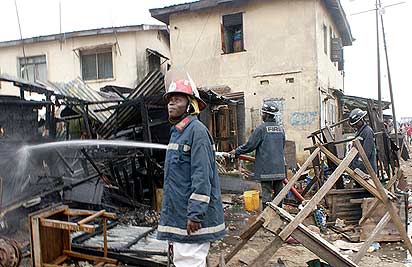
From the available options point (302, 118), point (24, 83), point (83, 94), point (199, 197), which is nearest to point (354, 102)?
point (302, 118)

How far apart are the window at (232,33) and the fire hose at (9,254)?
1150 cm

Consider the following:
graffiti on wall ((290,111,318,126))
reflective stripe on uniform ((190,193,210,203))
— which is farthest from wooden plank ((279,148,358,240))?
graffiti on wall ((290,111,318,126))

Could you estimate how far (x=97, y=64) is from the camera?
16641mm

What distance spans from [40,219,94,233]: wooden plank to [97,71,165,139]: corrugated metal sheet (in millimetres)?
2831

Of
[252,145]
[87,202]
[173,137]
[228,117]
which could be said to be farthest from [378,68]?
[173,137]

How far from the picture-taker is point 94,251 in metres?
4.70

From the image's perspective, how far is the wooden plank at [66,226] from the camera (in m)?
3.57

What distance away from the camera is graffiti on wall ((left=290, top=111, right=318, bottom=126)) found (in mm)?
13133

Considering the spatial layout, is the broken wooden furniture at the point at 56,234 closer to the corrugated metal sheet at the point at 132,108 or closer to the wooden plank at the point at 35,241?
the wooden plank at the point at 35,241

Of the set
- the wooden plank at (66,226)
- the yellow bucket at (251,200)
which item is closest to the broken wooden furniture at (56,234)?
the wooden plank at (66,226)

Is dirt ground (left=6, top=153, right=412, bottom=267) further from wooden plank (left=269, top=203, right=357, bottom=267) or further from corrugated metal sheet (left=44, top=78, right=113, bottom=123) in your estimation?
corrugated metal sheet (left=44, top=78, right=113, bottom=123)

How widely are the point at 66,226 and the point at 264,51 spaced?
11219 mm

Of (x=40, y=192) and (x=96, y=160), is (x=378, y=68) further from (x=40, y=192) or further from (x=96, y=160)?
(x=40, y=192)

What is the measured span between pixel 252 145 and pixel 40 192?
342cm
